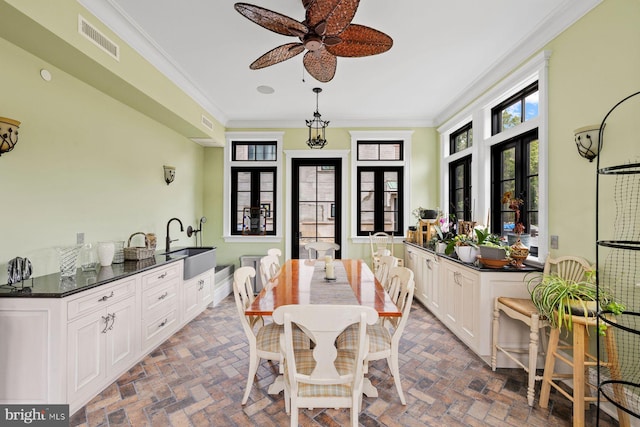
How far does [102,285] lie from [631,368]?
382 cm

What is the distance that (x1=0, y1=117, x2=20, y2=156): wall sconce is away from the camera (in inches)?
75.1

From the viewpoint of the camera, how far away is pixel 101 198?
2.91 m

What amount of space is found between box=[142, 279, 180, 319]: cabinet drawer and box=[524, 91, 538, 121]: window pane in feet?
14.0

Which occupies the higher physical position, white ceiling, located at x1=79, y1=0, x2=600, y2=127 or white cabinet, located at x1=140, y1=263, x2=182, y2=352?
white ceiling, located at x1=79, y1=0, x2=600, y2=127

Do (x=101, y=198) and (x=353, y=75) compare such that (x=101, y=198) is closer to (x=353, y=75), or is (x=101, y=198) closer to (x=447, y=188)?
(x=353, y=75)

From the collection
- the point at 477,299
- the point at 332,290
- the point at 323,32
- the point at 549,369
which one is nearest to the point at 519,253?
the point at 477,299

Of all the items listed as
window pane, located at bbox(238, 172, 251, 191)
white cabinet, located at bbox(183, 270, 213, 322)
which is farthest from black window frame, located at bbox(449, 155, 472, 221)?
white cabinet, located at bbox(183, 270, 213, 322)

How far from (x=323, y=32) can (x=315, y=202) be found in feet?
11.7

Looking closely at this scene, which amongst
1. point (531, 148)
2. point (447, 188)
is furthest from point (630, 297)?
point (447, 188)

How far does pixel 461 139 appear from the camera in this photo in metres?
4.55

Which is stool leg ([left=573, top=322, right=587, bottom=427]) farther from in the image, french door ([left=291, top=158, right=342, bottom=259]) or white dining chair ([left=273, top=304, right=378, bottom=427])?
french door ([left=291, top=158, right=342, bottom=259])

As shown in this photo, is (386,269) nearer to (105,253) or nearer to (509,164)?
(509,164)

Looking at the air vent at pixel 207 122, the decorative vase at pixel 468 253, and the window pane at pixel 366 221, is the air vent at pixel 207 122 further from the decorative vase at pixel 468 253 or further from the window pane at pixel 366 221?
the decorative vase at pixel 468 253

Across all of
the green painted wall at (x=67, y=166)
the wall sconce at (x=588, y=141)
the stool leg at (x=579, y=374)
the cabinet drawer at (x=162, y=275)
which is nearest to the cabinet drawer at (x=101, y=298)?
the cabinet drawer at (x=162, y=275)
